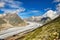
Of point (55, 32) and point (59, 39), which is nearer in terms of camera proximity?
point (59, 39)

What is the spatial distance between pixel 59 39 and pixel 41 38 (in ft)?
45.1

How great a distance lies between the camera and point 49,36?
12419 cm

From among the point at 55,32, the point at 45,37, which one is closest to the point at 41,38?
the point at 45,37

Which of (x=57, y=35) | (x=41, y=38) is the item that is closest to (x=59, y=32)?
(x=57, y=35)

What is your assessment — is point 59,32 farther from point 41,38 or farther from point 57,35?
point 41,38

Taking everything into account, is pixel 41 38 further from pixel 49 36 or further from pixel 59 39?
pixel 59 39

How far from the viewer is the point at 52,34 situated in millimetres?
125188

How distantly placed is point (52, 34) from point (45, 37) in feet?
18.8

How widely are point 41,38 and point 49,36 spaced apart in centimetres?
577

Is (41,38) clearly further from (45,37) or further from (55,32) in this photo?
(55,32)

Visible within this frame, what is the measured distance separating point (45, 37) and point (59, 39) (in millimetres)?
10809

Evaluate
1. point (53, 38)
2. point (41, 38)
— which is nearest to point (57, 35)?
point (53, 38)

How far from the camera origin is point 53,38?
118312mm

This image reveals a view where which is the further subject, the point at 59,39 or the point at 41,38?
Result: the point at 41,38
